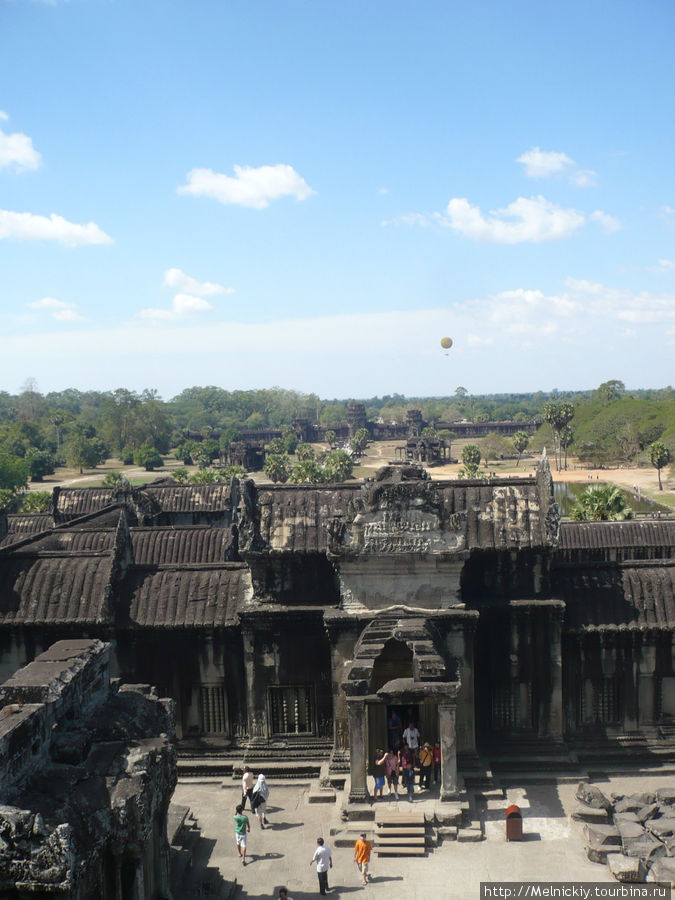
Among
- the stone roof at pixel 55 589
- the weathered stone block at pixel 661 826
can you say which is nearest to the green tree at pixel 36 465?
the stone roof at pixel 55 589

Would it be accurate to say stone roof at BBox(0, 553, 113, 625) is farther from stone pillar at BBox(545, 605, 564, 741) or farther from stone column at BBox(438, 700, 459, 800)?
stone pillar at BBox(545, 605, 564, 741)

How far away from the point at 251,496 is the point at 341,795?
7638 millimetres

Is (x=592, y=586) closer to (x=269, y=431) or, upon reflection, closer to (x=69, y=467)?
(x=69, y=467)

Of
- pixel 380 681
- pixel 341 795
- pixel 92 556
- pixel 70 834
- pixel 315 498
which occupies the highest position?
pixel 315 498

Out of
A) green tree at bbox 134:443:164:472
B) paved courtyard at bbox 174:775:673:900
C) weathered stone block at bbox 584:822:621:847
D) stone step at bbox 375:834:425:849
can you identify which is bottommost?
paved courtyard at bbox 174:775:673:900

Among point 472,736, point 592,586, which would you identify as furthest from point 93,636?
point 592,586

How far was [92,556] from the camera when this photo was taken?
73.1 feet

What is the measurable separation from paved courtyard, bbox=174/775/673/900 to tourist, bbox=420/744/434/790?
0.43 meters

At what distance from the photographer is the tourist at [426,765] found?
61.4ft

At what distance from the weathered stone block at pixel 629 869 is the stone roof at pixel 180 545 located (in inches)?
803

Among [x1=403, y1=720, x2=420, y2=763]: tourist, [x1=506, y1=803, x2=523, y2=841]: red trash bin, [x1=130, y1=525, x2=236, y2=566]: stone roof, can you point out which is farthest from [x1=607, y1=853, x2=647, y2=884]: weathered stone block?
[x1=130, y1=525, x2=236, y2=566]: stone roof

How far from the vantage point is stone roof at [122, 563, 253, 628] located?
2127 cm

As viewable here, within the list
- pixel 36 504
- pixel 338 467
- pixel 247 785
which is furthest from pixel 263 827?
pixel 338 467

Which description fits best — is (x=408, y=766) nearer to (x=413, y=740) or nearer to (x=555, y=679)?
(x=413, y=740)
